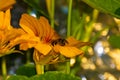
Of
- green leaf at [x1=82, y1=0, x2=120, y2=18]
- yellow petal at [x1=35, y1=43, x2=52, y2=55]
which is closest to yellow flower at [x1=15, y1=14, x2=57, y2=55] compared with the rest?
yellow petal at [x1=35, y1=43, x2=52, y2=55]

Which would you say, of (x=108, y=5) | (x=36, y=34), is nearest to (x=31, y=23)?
(x=36, y=34)

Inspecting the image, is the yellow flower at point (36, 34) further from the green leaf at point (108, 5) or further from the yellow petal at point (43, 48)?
the green leaf at point (108, 5)

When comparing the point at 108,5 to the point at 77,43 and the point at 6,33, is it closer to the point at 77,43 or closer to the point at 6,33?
the point at 77,43

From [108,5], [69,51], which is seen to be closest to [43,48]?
[69,51]

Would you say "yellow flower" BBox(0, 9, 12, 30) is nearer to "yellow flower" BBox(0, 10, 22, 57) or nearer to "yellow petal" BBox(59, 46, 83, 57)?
"yellow flower" BBox(0, 10, 22, 57)
